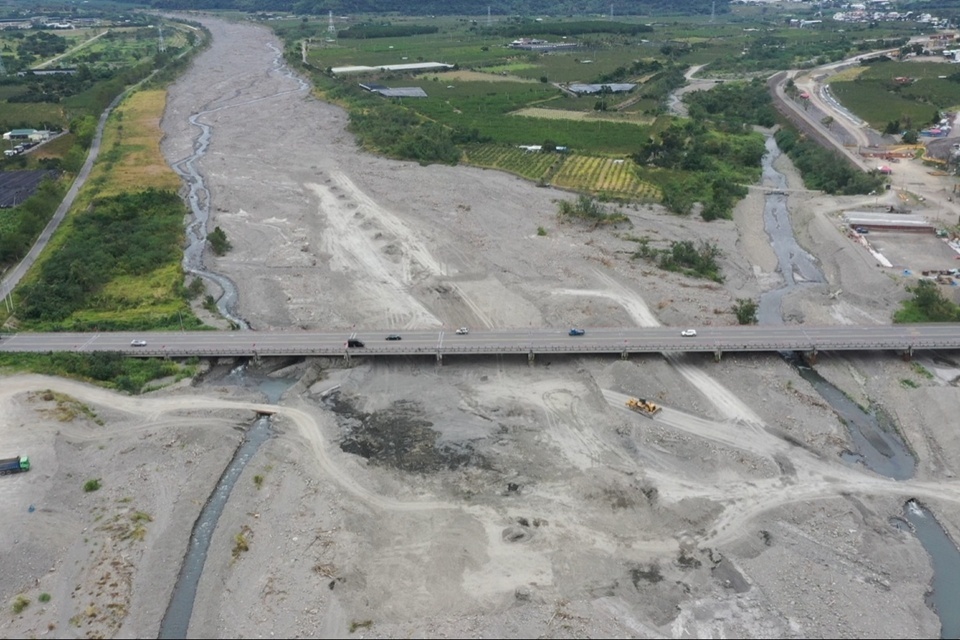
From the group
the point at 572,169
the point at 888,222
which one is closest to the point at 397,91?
the point at 572,169

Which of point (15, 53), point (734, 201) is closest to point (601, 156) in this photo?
point (734, 201)

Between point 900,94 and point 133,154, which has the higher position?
point 900,94

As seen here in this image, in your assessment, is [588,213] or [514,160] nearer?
[588,213]

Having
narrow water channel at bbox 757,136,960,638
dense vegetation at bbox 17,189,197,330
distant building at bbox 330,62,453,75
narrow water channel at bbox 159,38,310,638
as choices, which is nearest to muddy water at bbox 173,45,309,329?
narrow water channel at bbox 159,38,310,638

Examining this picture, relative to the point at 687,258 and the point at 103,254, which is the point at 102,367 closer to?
the point at 103,254

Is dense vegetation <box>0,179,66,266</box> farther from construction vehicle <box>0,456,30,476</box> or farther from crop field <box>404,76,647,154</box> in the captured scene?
crop field <box>404,76,647,154</box>

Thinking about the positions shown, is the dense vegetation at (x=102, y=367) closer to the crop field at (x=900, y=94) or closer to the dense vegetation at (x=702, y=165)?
the dense vegetation at (x=702, y=165)

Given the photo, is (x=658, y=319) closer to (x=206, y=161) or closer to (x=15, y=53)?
(x=206, y=161)
